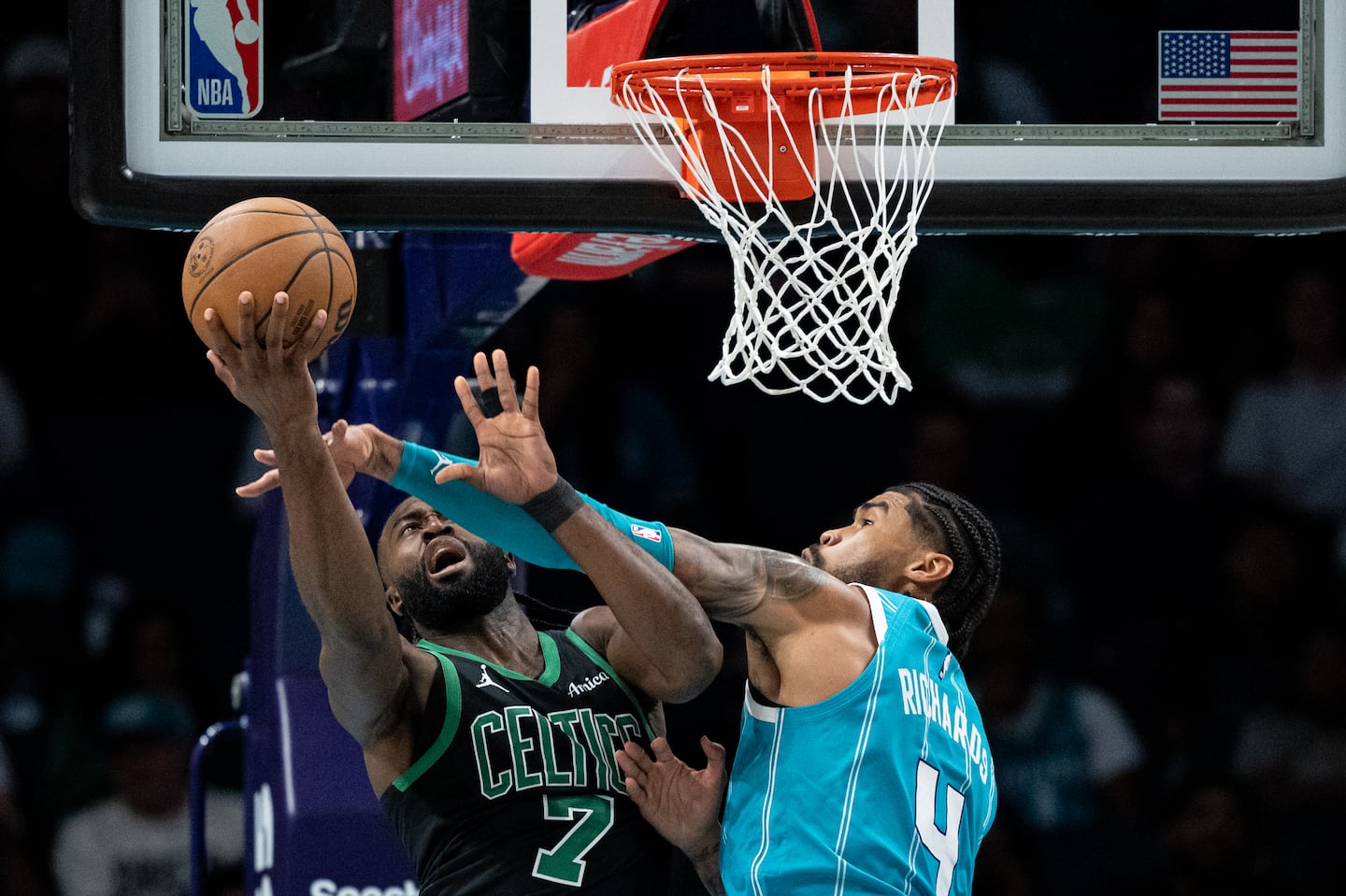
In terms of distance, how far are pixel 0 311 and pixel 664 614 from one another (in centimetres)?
419

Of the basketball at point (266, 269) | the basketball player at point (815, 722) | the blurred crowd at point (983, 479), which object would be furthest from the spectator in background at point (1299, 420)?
the basketball at point (266, 269)

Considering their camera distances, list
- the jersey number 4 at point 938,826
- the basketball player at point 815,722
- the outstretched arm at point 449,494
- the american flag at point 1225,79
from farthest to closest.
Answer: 1. the american flag at point 1225,79
2. the jersey number 4 at point 938,826
3. the basketball player at point 815,722
4. the outstretched arm at point 449,494

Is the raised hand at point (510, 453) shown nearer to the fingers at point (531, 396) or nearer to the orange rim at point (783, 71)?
the fingers at point (531, 396)

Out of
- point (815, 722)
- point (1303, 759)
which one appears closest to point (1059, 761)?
point (1303, 759)

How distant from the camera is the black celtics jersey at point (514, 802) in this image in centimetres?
319

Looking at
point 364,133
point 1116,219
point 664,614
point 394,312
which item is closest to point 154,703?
point 394,312

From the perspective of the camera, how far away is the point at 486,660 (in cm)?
347

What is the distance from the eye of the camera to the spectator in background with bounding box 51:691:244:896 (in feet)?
17.7

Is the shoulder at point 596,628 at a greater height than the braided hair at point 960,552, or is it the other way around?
the braided hair at point 960,552

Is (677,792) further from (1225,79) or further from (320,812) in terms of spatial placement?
(1225,79)

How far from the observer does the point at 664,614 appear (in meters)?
2.73

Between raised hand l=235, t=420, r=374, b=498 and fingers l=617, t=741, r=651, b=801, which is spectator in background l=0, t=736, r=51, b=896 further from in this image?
raised hand l=235, t=420, r=374, b=498

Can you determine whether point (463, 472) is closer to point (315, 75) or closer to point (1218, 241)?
point (315, 75)

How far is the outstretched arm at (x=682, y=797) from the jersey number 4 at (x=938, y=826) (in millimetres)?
421
